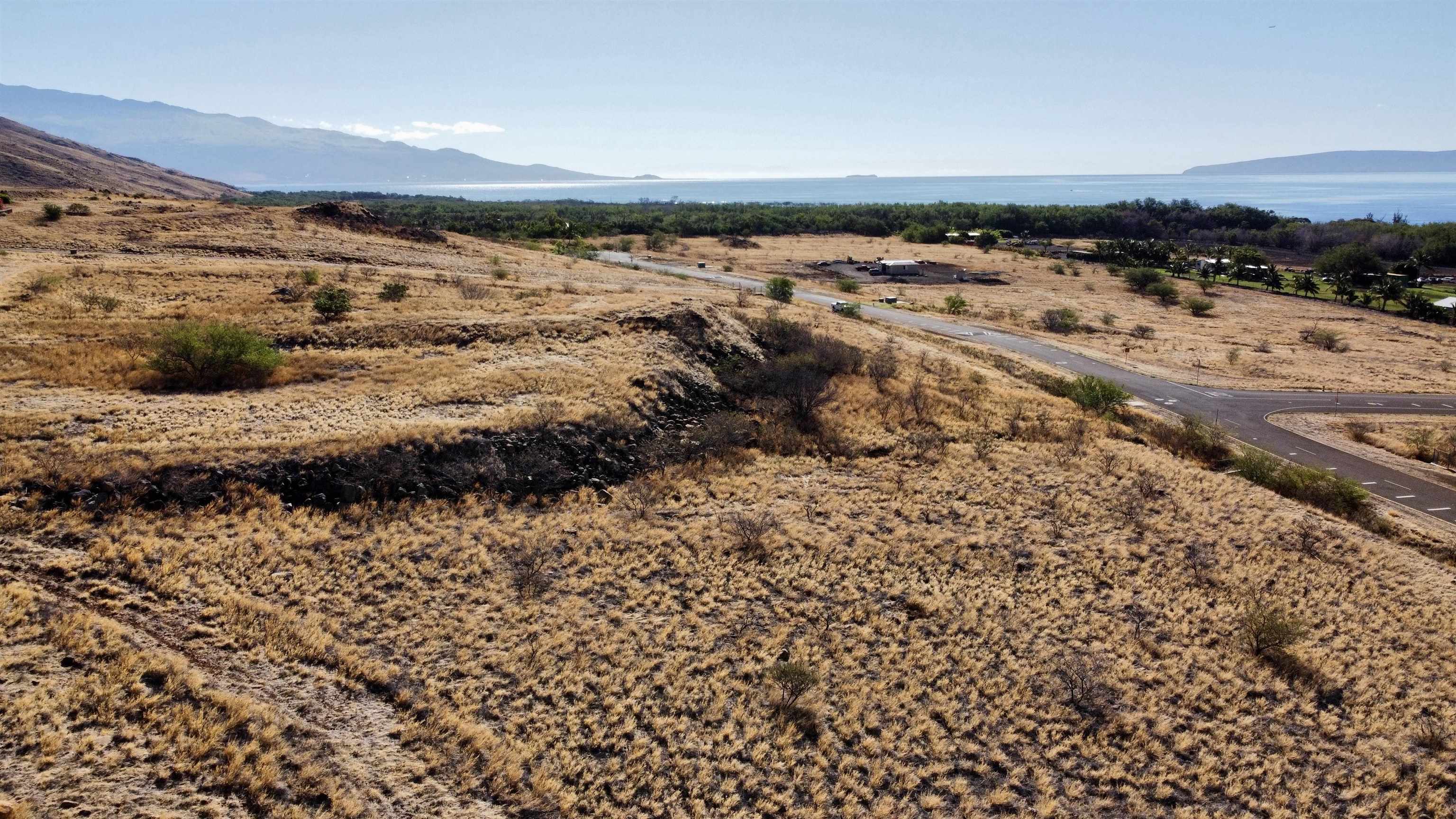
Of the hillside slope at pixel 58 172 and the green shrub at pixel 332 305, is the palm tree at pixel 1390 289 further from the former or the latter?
the hillside slope at pixel 58 172

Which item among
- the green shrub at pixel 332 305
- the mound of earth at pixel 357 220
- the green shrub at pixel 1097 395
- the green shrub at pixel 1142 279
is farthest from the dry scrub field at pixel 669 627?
the green shrub at pixel 1142 279

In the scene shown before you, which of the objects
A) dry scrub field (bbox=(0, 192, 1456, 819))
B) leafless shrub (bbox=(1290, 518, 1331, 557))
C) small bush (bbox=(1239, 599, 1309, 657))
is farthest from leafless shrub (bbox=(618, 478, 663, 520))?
leafless shrub (bbox=(1290, 518, 1331, 557))

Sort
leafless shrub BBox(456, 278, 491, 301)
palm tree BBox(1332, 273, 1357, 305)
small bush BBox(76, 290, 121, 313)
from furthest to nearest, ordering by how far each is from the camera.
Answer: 1. palm tree BBox(1332, 273, 1357, 305)
2. leafless shrub BBox(456, 278, 491, 301)
3. small bush BBox(76, 290, 121, 313)

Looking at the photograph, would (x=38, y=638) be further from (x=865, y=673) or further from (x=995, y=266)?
(x=995, y=266)

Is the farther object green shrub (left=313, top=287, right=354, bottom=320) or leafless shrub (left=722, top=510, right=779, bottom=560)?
green shrub (left=313, top=287, right=354, bottom=320)

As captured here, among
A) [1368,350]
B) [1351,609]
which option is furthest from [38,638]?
[1368,350]

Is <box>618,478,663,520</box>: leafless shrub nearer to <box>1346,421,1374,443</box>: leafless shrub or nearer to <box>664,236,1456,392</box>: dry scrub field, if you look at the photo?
→ <box>1346,421,1374,443</box>: leafless shrub

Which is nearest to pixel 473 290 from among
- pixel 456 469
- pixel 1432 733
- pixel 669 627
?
pixel 456 469
